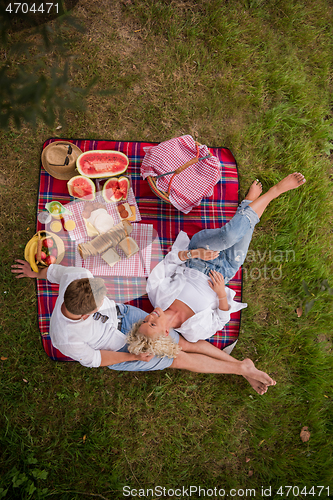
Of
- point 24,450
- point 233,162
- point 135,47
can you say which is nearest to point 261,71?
point 233,162

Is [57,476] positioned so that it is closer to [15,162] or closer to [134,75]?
[15,162]

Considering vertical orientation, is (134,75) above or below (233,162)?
above

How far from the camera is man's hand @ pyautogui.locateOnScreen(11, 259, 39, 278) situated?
3519 mm

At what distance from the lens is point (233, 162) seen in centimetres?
390

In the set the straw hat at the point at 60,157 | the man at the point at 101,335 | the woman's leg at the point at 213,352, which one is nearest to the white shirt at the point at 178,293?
the woman's leg at the point at 213,352

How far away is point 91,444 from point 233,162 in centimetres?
413

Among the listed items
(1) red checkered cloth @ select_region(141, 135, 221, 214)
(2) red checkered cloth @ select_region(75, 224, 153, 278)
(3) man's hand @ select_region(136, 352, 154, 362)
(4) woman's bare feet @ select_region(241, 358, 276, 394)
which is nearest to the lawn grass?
(4) woman's bare feet @ select_region(241, 358, 276, 394)

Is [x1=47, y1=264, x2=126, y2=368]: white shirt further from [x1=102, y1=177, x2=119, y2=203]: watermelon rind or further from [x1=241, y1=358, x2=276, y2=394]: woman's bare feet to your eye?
[x1=241, y1=358, x2=276, y2=394]: woman's bare feet

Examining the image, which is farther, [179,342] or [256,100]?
[256,100]

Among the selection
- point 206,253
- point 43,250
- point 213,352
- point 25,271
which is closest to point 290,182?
point 206,253

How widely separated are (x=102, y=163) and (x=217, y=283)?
80.1 inches

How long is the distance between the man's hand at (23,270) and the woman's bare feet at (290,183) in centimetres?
330

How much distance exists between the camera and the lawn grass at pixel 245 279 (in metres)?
3.69

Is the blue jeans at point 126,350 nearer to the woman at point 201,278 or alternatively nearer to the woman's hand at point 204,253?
the woman at point 201,278
